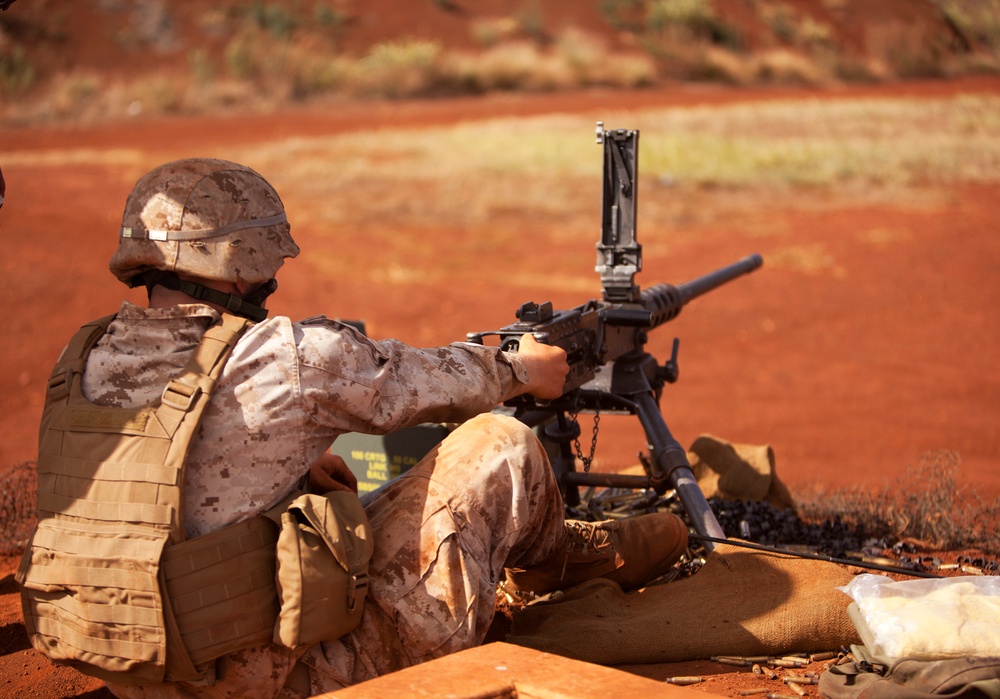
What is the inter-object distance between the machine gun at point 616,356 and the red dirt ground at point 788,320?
215 cm

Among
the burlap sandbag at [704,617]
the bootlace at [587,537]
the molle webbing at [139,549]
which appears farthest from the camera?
the bootlace at [587,537]

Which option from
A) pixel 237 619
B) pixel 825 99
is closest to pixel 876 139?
pixel 825 99

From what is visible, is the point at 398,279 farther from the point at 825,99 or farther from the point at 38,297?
the point at 825,99

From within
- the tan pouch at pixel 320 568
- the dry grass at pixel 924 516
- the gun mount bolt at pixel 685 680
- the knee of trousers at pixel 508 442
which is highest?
the knee of trousers at pixel 508 442

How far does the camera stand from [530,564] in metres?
3.87

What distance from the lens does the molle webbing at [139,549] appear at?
280cm

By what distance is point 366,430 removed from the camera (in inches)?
122

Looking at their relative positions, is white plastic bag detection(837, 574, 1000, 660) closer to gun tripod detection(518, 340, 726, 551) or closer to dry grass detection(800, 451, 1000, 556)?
gun tripod detection(518, 340, 726, 551)

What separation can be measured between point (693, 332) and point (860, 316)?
1805mm

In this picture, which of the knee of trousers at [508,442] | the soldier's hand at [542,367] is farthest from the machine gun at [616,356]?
the knee of trousers at [508,442]

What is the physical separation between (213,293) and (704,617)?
2.00 metres

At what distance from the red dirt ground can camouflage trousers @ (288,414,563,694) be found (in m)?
1.62

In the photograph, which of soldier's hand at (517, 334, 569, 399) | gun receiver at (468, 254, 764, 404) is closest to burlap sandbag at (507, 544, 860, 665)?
soldier's hand at (517, 334, 569, 399)

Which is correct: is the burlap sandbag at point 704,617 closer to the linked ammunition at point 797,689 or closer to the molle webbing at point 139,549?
the linked ammunition at point 797,689
